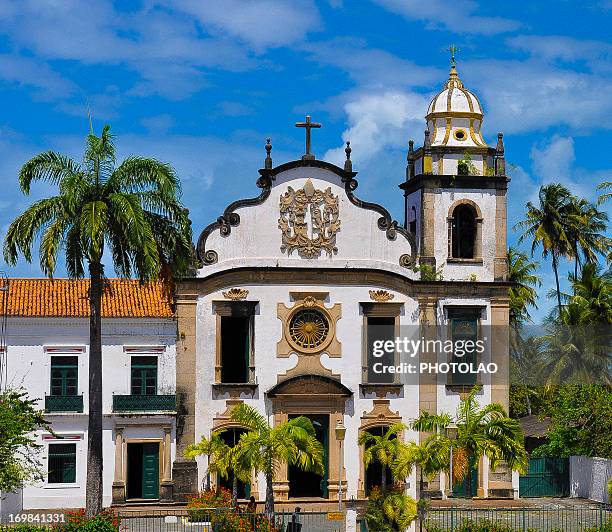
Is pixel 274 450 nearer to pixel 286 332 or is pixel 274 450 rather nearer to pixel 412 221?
pixel 286 332

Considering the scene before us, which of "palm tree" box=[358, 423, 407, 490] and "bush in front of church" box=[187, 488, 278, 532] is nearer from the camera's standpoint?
"bush in front of church" box=[187, 488, 278, 532]

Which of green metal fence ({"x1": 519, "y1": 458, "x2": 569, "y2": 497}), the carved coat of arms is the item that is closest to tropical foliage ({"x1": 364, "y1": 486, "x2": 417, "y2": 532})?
the carved coat of arms

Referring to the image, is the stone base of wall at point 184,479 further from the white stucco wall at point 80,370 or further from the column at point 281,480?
the column at point 281,480

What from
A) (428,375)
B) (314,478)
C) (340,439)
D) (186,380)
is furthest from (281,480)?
(428,375)

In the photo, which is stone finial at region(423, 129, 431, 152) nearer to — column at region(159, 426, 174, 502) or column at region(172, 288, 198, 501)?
column at region(172, 288, 198, 501)

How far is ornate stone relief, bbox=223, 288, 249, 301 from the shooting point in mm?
39594

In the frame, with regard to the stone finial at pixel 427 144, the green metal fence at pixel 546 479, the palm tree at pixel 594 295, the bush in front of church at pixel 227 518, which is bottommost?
the bush in front of church at pixel 227 518

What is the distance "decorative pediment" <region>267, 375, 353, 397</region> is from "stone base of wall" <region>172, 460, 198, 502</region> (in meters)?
3.34

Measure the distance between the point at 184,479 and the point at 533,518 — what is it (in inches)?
413

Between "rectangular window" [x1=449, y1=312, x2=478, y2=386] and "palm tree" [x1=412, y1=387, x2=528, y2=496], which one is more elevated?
"rectangular window" [x1=449, y1=312, x2=478, y2=386]

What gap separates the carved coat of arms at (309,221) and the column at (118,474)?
771cm

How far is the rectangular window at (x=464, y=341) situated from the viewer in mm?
40844

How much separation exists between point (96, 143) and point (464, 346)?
1452 centimetres

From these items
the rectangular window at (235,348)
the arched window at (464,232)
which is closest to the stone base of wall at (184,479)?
the rectangular window at (235,348)
